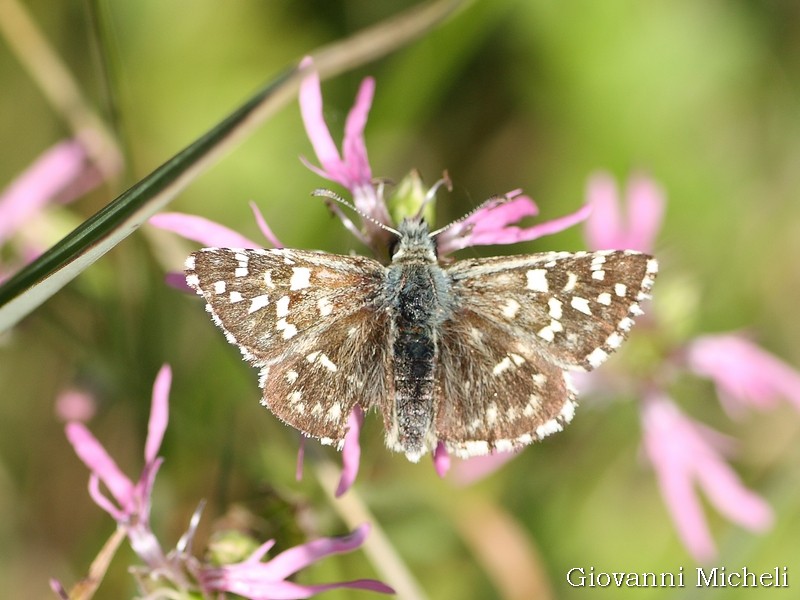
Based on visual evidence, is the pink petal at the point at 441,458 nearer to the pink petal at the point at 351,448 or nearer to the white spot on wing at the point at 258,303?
the pink petal at the point at 351,448

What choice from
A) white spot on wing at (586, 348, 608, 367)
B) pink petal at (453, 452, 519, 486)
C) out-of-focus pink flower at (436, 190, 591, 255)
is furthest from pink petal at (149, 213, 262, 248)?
pink petal at (453, 452, 519, 486)

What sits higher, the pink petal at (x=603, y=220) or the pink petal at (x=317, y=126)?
the pink petal at (x=317, y=126)

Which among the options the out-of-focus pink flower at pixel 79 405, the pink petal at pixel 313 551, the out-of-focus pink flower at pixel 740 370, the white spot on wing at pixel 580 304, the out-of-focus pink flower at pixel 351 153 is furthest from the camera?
the out-of-focus pink flower at pixel 740 370

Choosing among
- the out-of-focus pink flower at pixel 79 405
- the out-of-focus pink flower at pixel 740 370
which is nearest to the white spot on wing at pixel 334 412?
the out-of-focus pink flower at pixel 79 405

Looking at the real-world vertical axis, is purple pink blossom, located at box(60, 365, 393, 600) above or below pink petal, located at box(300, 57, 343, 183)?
below

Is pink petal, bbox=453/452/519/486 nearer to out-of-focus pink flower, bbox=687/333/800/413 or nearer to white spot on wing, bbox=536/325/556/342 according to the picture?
out-of-focus pink flower, bbox=687/333/800/413
